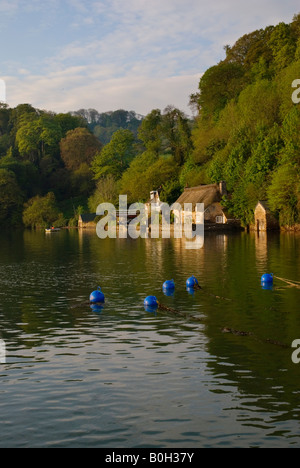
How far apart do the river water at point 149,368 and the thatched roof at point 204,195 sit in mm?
71018

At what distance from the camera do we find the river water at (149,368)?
45.6 ft

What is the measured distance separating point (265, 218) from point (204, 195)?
21.3 meters

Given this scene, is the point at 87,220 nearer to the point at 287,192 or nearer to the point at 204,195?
the point at 204,195

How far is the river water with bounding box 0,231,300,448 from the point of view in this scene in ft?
45.6

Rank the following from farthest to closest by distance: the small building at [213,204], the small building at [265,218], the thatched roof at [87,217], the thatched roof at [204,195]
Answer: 1. the thatched roof at [87,217]
2. the thatched roof at [204,195]
3. the small building at [213,204]
4. the small building at [265,218]

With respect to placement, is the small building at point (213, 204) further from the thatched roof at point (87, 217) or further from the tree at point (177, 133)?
the thatched roof at point (87, 217)

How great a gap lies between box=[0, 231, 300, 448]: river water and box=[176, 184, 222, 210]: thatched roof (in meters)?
71.0

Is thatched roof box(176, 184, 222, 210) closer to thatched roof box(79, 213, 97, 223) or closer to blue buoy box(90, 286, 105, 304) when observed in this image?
thatched roof box(79, 213, 97, 223)

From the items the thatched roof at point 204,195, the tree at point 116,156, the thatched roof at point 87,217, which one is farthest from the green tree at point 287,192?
the tree at point 116,156

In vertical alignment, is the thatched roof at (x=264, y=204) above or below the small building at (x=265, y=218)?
above

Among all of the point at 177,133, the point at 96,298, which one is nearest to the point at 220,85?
the point at 177,133

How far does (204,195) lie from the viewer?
11144cm
